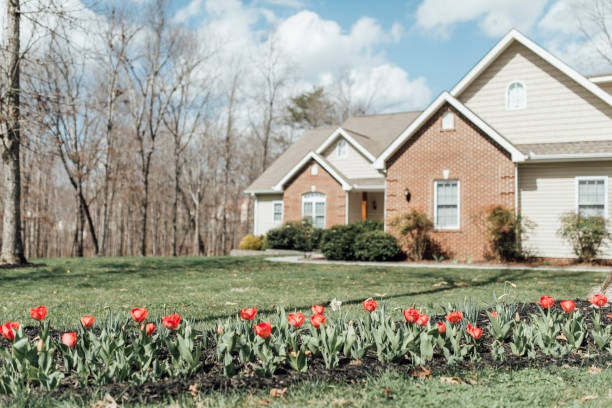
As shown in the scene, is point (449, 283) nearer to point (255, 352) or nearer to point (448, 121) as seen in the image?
point (255, 352)

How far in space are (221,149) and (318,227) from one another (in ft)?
54.0

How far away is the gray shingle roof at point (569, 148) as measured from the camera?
572 inches

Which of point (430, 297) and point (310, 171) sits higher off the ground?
point (310, 171)

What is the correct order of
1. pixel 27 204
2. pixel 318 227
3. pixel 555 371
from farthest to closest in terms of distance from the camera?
1. pixel 27 204
2. pixel 318 227
3. pixel 555 371

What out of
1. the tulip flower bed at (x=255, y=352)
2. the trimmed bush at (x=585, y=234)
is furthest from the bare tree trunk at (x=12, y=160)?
the trimmed bush at (x=585, y=234)

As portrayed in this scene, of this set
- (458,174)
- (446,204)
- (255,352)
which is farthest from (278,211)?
(255,352)

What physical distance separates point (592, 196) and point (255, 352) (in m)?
14.8

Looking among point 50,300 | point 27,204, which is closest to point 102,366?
point 50,300

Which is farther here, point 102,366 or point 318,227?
point 318,227

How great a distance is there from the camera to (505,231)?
14.7m

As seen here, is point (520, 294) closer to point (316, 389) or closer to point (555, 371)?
point (555, 371)

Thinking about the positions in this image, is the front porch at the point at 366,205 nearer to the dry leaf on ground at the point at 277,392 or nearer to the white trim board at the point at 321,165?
the white trim board at the point at 321,165

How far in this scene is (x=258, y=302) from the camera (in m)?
7.38

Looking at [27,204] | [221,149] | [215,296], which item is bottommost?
[215,296]
